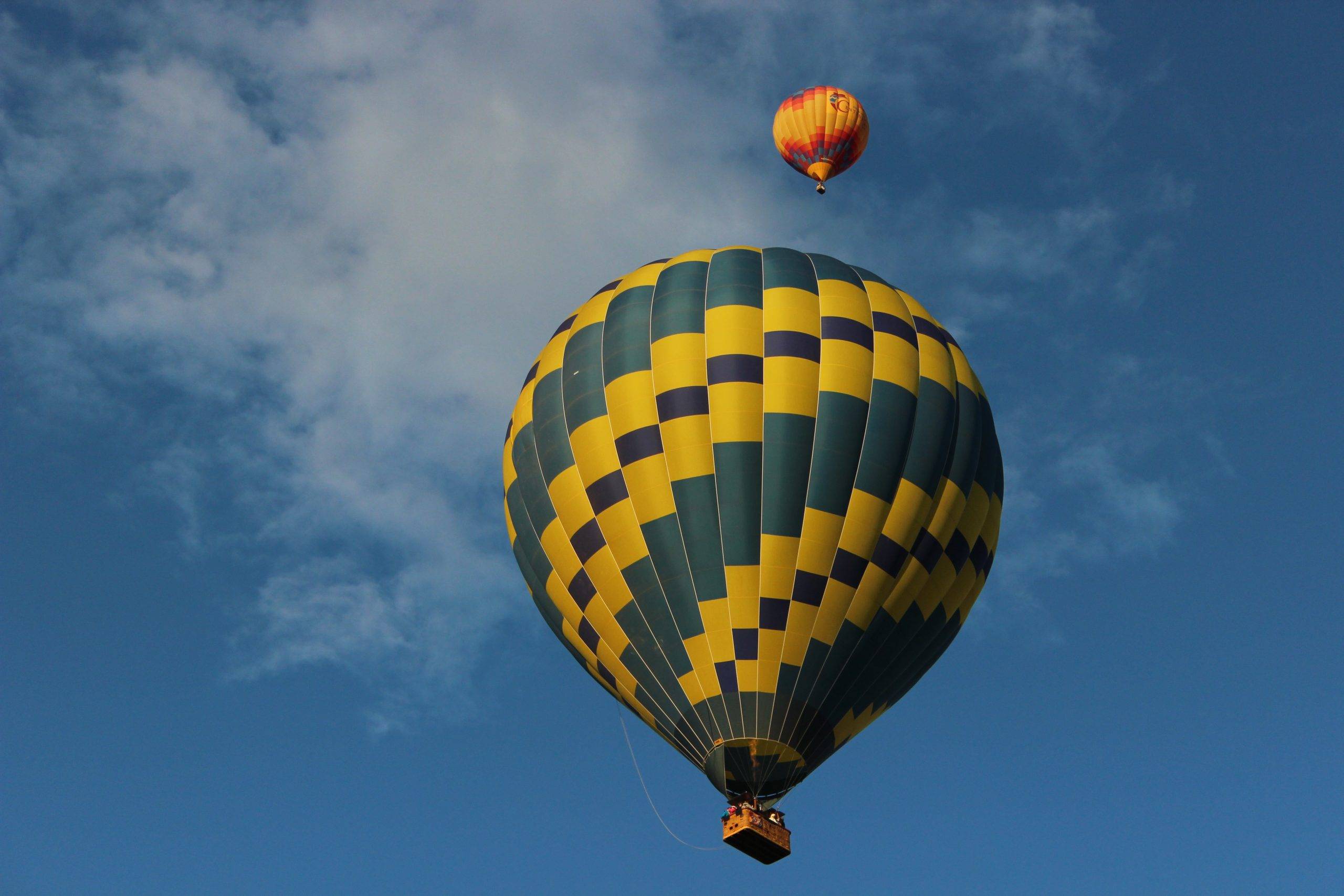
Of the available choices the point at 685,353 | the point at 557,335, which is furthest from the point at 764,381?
the point at 557,335

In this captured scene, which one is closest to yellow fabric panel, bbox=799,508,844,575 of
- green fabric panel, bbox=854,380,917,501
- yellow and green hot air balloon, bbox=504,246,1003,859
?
yellow and green hot air balloon, bbox=504,246,1003,859

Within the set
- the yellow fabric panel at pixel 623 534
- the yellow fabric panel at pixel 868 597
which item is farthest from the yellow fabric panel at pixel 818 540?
the yellow fabric panel at pixel 623 534

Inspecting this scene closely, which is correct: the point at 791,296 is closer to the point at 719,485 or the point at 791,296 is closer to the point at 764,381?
the point at 764,381

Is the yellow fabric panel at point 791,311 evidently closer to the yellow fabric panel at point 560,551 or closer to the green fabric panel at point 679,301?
the green fabric panel at point 679,301

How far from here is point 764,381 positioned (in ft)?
66.4

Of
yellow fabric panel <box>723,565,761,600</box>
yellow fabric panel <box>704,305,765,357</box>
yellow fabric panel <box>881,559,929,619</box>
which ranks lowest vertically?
yellow fabric panel <box>723,565,761,600</box>

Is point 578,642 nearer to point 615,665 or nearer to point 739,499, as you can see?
point 615,665

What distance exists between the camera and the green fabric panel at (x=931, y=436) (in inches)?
792

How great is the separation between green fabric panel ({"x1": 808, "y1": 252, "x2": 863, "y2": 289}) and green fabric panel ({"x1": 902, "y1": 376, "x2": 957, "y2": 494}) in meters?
2.17

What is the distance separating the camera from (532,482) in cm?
2122

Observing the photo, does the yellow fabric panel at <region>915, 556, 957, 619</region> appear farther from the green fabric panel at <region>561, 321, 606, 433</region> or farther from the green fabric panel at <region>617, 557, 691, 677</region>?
the green fabric panel at <region>561, 321, 606, 433</region>

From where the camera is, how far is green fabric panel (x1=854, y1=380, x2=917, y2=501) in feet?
64.7

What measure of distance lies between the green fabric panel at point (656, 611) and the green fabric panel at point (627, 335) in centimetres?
297

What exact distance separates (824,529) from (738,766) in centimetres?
335
